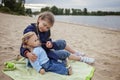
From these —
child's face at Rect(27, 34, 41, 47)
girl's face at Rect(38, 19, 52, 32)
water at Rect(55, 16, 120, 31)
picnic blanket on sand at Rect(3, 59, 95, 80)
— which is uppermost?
girl's face at Rect(38, 19, 52, 32)

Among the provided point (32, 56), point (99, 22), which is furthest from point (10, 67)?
point (99, 22)

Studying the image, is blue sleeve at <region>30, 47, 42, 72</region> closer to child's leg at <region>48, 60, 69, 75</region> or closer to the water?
child's leg at <region>48, 60, 69, 75</region>

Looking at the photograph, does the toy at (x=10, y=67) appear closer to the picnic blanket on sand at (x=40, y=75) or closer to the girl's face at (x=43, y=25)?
the picnic blanket on sand at (x=40, y=75)

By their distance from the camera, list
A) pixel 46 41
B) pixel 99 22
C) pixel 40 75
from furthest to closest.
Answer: pixel 99 22
pixel 46 41
pixel 40 75

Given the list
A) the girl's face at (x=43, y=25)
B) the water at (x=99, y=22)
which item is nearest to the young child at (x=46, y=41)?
the girl's face at (x=43, y=25)

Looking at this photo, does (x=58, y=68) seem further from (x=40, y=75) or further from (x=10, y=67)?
(x=10, y=67)

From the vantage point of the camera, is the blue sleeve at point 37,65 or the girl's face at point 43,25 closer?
the blue sleeve at point 37,65

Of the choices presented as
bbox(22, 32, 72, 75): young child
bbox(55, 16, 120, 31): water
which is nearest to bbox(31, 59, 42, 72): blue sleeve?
bbox(22, 32, 72, 75): young child

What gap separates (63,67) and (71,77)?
0.85 feet

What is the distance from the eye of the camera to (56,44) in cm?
373

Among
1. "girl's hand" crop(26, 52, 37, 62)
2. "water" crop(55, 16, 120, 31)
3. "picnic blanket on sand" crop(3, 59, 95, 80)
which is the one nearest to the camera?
"picnic blanket on sand" crop(3, 59, 95, 80)

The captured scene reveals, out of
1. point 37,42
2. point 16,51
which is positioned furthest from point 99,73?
point 16,51

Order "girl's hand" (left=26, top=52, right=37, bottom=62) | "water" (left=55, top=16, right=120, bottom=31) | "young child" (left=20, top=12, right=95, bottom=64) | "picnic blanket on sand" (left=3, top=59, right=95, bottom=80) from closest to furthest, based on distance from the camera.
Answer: "picnic blanket on sand" (left=3, top=59, right=95, bottom=80), "girl's hand" (left=26, top=52, right=37, bottom=62), "young child" (left=20, top=12, right=95, bottom=64), "water" (left=55, top=16, right=120, bottom=31)

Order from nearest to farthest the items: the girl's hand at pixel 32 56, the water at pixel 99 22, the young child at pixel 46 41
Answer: the girl's hand at pixel 32 56, the young child at pixel 46 41, the water at pixel 99 22
